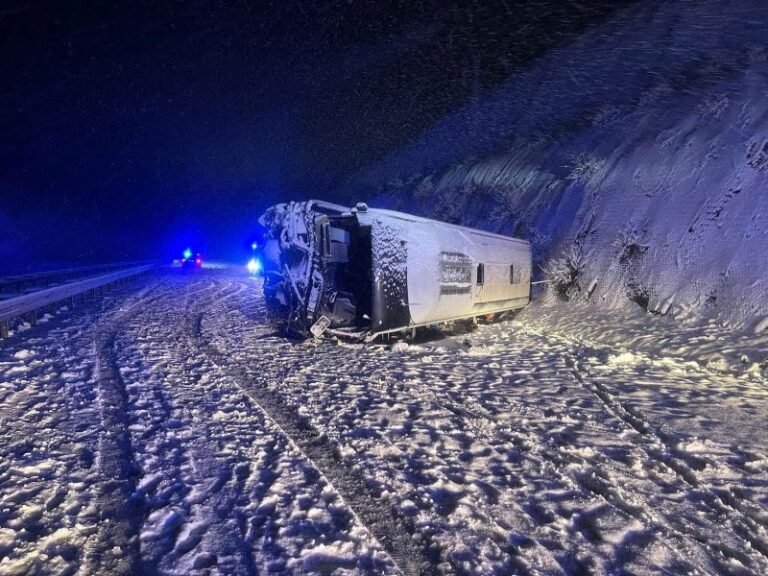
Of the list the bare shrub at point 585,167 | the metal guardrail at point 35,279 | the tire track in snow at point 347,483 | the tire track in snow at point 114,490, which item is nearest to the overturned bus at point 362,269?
the tire track in snow at point 347,483

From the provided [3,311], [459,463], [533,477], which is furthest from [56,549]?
[3,311]

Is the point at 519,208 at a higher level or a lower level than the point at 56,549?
higher

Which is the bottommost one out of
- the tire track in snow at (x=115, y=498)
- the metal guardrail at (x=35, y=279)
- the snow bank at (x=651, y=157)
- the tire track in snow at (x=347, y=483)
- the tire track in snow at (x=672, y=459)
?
the tire track in snow at (x=672, y=459)

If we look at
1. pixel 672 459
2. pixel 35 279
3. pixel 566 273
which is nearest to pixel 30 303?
pixel 35 279

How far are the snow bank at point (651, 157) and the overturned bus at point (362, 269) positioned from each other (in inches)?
205

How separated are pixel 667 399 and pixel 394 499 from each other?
14.4ft

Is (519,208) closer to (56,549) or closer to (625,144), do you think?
(625,144)

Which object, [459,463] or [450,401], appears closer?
[459,463]

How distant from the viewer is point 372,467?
135 inches

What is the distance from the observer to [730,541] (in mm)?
2635

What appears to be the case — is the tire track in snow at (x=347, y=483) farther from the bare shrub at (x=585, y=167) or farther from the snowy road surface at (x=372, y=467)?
the bare shrub at (x=585, y=167)

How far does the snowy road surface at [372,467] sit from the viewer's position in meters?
2.45

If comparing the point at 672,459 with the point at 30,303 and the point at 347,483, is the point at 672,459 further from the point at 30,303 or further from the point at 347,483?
the point at 30,303

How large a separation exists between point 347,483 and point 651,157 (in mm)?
13909
